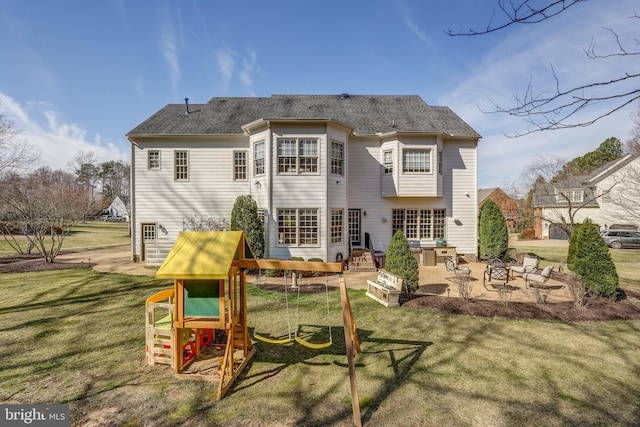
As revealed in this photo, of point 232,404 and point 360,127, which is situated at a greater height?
point 360,127

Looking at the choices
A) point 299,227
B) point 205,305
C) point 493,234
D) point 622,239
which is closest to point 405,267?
point 299,227

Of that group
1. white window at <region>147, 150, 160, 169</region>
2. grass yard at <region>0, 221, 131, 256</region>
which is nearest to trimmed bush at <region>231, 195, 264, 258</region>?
white window at <region>147, 150, 160, 169</region>

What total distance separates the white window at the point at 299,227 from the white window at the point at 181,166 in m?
6.28

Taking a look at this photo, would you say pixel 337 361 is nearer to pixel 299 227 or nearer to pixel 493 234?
pixel 299 227

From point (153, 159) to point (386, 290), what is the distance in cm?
1436

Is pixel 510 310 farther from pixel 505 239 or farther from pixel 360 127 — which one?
pixel 360 127

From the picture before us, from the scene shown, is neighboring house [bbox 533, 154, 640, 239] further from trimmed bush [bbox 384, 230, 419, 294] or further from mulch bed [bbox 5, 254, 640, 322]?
trimmed bush [bbox 384, 230, 419, 294]

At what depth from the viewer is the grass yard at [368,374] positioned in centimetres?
403

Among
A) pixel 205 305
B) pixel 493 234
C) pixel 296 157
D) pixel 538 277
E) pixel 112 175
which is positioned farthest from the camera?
pixel 112 175

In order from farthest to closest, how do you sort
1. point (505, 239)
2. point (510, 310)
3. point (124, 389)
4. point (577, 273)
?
point (505, 239) → point (577, 273) → point (510, 310) → point (124, 389)

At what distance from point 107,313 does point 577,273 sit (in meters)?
14.5

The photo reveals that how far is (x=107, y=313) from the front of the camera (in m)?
7.93

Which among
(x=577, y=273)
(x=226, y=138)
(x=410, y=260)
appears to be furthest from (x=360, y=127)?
(x=577, y=273)

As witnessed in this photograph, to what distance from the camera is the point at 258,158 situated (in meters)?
14.2
